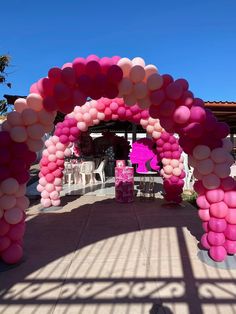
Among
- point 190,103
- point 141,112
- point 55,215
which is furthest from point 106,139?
point 190,103

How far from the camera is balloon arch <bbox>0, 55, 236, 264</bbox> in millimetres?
4359

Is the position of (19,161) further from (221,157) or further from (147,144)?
(147,144)

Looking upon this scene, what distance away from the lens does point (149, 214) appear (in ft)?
24.6

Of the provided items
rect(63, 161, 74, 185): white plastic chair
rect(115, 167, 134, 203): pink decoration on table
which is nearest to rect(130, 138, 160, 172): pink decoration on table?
rect(115, 167, 134, 203): pink decoration on table

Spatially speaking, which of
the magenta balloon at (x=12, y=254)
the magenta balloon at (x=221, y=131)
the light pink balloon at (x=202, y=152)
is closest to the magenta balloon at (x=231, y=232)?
the light pink balloon at (x=202, y=152)

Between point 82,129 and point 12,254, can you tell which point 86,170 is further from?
point 12,254

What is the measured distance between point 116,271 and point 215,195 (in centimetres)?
159

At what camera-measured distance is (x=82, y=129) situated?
8305 millimetres

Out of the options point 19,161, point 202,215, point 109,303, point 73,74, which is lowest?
point 109,303

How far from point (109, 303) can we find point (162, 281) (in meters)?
0.78

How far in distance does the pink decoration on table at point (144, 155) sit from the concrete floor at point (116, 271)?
12.0ft

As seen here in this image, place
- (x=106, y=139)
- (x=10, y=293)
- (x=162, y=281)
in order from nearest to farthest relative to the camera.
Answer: (x=10, y=293) < (x=162, y=281) < (x=106, y=139)

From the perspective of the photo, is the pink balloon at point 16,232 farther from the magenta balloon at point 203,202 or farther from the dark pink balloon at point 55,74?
the magenta balloon at point 203,202

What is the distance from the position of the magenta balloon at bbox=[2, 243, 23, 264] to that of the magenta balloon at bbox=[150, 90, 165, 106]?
8.76 feet
